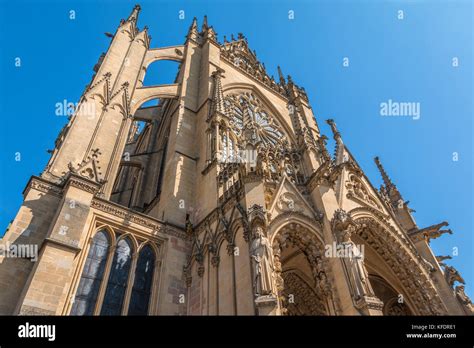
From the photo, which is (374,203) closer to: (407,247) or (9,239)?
(407,247)

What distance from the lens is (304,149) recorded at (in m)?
17.7

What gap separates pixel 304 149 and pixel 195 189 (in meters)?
6.53

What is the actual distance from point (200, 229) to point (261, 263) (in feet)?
12.9

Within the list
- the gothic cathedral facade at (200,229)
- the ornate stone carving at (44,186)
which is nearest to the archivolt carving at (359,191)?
the gothic cathedral facade at (200,229)

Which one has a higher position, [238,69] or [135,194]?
[238,69]

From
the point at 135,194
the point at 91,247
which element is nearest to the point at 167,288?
the point at 91,247

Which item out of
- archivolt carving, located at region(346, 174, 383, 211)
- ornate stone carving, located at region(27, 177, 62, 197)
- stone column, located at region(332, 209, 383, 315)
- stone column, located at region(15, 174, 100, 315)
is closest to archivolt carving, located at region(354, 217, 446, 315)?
archivolt carving, located at region(346, 174, 383, 211)

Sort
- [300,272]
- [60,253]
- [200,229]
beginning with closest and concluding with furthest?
[60,253] < [200,229] < [300,272]

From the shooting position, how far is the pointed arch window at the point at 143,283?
986 cm

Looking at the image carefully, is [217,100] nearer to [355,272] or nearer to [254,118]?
[254,118]

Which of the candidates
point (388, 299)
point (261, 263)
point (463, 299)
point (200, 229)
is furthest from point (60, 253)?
point (463, 299)

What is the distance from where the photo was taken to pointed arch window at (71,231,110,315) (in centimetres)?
896

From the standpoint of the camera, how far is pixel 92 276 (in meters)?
9.60

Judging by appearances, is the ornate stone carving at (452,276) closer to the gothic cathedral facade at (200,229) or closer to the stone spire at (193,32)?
the gothic cathedral facade at (200,229)
